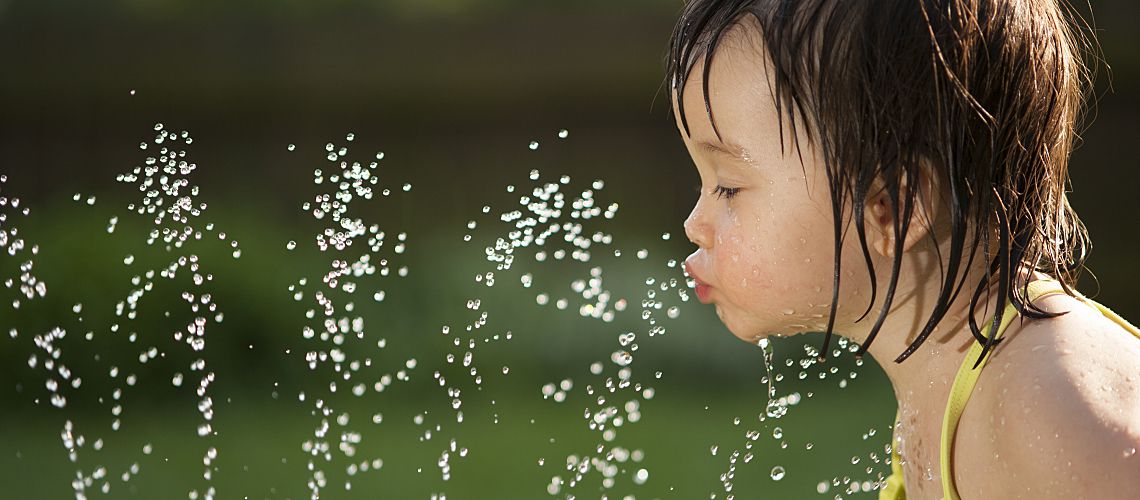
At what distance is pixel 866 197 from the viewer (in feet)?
4.16

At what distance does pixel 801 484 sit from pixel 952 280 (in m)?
1.97

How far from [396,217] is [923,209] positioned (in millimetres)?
3232

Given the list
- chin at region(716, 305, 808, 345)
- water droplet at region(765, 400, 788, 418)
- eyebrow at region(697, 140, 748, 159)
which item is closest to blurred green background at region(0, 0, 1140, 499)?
water droplet at region(765, 400, 788, 418)

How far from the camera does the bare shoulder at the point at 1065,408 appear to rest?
3.50ft

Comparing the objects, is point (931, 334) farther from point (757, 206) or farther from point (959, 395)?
point (757, 206)

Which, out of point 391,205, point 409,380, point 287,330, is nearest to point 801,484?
point 409,380

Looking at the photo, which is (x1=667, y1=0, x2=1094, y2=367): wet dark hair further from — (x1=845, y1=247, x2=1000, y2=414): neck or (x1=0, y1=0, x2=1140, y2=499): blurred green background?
(x1=0, y1=0, x2=1140, y2=499): blurred green background

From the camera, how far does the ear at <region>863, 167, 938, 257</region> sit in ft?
4.15

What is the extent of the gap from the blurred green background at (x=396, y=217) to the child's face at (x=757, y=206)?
1960mm

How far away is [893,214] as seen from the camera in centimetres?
124

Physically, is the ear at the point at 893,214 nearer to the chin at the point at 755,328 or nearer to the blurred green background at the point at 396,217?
the chin at the point at 755,328

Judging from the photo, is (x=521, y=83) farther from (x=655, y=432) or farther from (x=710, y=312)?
(x=655, y=432)

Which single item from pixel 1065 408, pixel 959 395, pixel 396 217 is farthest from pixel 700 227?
pixel 396 217

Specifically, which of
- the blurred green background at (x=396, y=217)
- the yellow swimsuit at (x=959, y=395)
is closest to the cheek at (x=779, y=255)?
the yellow swimsuit at (x=959, y=395)
